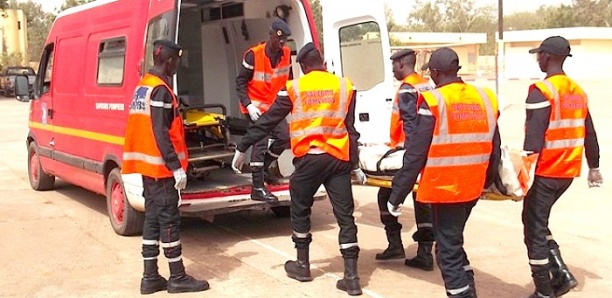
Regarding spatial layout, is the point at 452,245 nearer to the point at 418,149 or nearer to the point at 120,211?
the point at 418,149

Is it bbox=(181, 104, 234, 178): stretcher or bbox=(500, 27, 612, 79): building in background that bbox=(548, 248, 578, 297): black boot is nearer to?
bbox=(181, 104, 234, 178): stretcher

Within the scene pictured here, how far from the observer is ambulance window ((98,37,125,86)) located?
299 inches

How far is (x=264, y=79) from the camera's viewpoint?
765 centimetres

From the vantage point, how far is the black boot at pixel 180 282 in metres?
5.87

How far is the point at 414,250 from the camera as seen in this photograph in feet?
23.4

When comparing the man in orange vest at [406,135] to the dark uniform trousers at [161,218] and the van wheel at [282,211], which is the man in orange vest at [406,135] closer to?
the dark uniform trousers at [161,218]

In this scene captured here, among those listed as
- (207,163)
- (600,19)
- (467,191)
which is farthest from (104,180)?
(600,19)

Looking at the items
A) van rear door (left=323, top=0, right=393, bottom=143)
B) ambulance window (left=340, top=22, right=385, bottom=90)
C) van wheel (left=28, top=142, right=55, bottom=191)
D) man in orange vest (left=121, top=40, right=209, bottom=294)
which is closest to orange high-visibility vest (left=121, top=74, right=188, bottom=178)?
man in orange vest (left=121, top=40, right=209, bottom=294)

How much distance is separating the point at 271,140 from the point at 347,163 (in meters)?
1.87

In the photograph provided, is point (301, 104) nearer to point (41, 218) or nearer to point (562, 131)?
point (562, 131)

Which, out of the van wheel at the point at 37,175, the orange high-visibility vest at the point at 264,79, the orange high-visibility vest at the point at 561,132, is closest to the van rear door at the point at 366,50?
the orange high-visibility vest at the point at 264,79

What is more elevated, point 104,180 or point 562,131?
point 562,131

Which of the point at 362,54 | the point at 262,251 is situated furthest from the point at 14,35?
→ the point at 262,251

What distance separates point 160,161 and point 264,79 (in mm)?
2182
